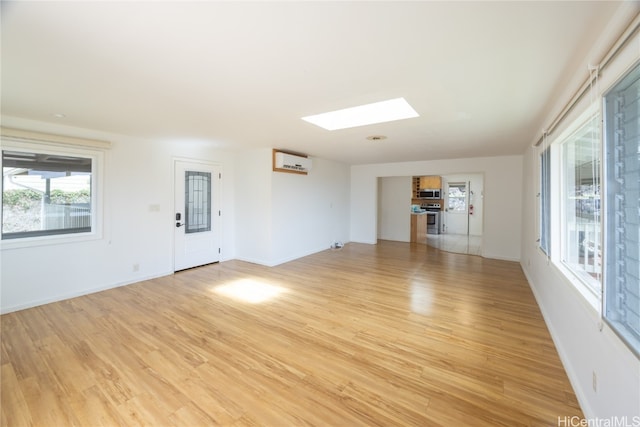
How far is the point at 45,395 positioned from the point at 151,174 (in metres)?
3.42

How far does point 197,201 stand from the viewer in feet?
17.3

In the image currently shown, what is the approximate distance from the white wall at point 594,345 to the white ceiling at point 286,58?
25 centimetres

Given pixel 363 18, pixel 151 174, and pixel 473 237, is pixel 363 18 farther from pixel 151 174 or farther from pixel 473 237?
pixel 473 237

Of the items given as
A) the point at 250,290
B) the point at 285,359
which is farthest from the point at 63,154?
the point at 285,359

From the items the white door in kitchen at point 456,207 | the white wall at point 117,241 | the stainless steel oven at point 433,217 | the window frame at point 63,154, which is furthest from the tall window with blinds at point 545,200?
the white door in kitchen at point 456,207

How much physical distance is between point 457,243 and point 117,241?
8.46 m

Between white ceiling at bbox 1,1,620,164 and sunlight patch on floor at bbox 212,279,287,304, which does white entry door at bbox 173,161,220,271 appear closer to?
sunlight patch on floor at bbox 212,279,287,304

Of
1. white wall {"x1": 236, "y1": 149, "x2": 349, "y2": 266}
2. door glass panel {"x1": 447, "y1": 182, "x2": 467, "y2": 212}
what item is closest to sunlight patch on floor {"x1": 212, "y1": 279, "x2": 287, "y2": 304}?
white wall {"x1": 236, "y1": 149, "x2": 349, "y2": 266}

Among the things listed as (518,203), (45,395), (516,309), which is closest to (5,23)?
(45,395)

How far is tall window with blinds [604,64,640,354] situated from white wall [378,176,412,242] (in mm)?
6939

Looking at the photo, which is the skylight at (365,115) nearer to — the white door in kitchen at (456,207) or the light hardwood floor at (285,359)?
the light hardwood floor at (285,359)

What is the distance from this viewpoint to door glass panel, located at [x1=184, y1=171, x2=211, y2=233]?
5.11m

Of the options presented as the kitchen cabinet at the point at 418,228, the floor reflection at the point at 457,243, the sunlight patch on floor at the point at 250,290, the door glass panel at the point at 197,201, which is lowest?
the sunlight patch on floor at the point at 250,290

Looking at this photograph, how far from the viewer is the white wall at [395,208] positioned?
8.41 m
